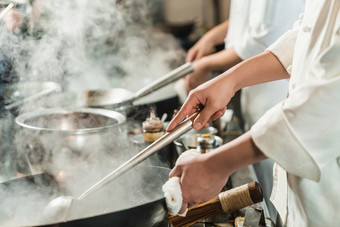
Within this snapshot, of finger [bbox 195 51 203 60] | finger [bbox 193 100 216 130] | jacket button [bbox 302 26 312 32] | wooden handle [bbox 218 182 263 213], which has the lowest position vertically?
finger [bbox 195 51 203 60]

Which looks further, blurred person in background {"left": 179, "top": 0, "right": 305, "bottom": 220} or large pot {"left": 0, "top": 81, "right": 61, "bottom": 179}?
blurred person in background {"left": 179, "top": 0, "right": 305, "bottom": 220}

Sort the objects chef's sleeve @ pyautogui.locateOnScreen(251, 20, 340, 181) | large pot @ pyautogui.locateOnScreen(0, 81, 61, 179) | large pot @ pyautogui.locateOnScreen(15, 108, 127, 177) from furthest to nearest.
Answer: large pot @ pyautogui.locateOnScreen(0, 81, 61, 179) → large pot @ pyautogui.locateOnScreen(15, 108, 127, 177) → chef's sleeve @ pyautogui.locateOnScreen(251, 20, 340, 181)

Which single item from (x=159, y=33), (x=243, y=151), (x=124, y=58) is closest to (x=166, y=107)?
(x=243, y=151)

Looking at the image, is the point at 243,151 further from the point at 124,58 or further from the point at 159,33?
the point at 159,33

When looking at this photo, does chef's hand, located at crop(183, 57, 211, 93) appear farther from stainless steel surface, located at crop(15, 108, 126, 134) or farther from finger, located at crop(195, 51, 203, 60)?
stainless steel surface, located at crop(15, 108, 126, 134)

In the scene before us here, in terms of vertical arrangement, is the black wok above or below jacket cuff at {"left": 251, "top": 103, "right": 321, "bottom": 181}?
below

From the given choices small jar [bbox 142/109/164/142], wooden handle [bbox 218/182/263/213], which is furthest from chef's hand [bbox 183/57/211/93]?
wooden handle [bbox 218/182/263/213]

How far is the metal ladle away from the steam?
5.2 inches

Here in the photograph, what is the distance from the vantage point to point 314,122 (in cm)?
109

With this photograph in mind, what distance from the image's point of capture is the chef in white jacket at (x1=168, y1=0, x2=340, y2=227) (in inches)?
42.7

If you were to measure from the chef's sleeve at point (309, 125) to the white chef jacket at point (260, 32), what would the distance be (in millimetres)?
1448

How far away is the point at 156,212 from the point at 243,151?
35 cm

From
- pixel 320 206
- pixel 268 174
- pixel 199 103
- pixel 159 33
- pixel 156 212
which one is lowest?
pixel 159 33

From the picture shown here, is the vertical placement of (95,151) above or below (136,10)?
above
